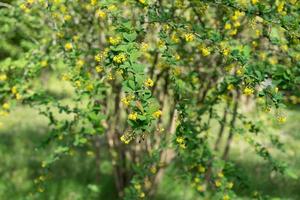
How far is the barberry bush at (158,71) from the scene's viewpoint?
371 centimetres

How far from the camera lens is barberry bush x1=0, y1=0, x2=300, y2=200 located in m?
3.71

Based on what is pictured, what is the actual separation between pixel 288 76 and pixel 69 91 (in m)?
15.0

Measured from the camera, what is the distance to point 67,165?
9375mm

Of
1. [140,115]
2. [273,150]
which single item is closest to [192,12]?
[140,115]

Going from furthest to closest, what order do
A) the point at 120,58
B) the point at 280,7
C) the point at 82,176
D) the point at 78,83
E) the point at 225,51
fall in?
1. the point at 82,176
2. the point at 78,83
3. the point at 280,7
4. the point at 225,51
5. the point at 120,58

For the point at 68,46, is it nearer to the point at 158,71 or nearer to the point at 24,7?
the point at 24,7

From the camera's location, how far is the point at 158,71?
7148mm

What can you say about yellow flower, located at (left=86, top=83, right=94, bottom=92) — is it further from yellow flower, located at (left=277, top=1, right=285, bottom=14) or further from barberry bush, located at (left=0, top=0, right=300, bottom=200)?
yellow flower, located at (left=277, top=1, right=285, bottom=14)

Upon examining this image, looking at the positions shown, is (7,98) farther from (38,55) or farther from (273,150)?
(273,150)

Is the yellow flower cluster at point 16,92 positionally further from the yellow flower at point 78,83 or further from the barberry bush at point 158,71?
the yellow flower at point 78,83

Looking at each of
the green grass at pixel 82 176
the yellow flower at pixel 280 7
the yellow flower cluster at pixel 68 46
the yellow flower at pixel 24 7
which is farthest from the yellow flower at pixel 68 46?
the green grass at pixel 82 176

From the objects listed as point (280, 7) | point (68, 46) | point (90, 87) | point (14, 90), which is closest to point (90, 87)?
point (90, 87)

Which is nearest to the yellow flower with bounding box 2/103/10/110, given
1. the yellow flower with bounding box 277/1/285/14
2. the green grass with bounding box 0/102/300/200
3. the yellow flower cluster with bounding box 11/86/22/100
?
the yellow flower cluster with bounding box 11/86/22/100

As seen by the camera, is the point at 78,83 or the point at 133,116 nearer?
the point at 133,116
